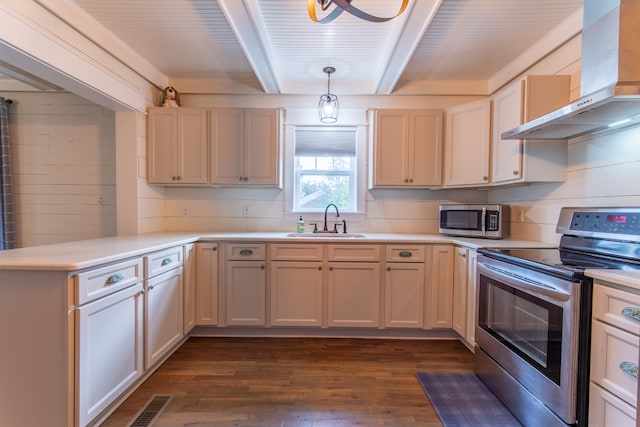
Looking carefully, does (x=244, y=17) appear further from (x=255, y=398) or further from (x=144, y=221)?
(x=255, y=398)

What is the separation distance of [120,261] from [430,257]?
7.79 feet

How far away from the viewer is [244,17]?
1971 mm

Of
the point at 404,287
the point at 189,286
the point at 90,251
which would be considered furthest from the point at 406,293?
the point at 90,251

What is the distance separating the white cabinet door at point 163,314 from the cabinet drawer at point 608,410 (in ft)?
8.16

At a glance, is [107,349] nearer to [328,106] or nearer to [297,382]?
[297,382]

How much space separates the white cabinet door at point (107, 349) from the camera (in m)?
1.46

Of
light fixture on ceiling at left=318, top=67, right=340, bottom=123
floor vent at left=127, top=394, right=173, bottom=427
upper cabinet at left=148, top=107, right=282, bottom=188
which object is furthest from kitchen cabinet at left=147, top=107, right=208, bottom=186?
floor vent at left=127, top=394, right=173, bottom=427

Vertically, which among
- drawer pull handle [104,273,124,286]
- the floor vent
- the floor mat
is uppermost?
drawer pull handle [104,273,124,286]

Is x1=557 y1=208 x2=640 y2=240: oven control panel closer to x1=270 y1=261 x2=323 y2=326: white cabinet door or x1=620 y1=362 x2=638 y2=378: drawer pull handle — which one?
x1=620 y1=362 x2=638 y2=378: drawer pull handle

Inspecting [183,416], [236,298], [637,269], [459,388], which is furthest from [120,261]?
[637,269]

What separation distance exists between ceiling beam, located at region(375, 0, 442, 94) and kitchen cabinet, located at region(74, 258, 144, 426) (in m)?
2.36

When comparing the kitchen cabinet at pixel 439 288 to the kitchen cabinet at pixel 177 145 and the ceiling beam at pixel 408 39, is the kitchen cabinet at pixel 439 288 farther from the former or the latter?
the kitchen cabinet at pixel 177 145

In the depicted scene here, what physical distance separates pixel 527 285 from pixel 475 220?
1.14 meters

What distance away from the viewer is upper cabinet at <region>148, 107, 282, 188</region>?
9.84 feet
